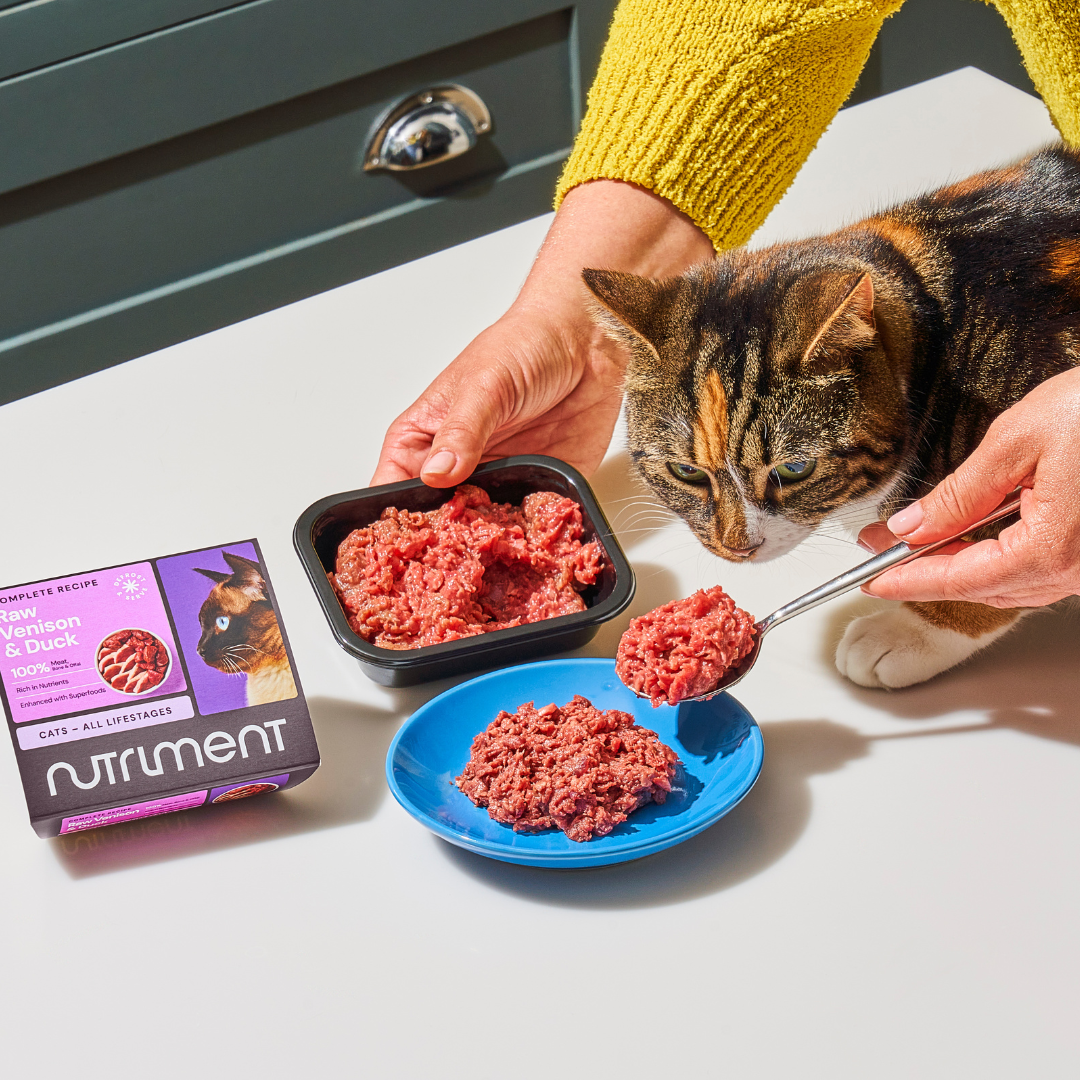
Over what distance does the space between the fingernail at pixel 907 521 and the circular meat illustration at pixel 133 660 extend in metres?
0.66

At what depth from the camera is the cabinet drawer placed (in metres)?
2.50

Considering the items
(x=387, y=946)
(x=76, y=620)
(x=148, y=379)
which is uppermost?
(x=148, y=379)

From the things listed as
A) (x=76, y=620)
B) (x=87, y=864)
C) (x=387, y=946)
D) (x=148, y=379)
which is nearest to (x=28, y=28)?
(x=148, y=379)

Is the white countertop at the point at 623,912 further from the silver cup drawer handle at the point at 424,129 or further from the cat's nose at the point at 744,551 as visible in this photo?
the silver cup drawer handle at the point at 424,129

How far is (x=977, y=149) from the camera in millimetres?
1838

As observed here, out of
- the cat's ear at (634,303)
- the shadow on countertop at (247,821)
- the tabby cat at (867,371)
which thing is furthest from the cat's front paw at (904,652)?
the shadow on countertop at (247,821)

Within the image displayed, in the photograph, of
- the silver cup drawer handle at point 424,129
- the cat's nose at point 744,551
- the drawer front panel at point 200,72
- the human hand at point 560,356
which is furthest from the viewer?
the silver cup drawer handle at point 424,129

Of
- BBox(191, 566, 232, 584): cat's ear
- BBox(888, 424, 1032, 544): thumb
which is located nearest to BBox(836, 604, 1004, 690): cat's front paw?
BBox(888, 424, 1032, 544): thumb

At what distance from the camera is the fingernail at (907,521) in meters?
1.03

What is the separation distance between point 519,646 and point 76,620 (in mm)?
393

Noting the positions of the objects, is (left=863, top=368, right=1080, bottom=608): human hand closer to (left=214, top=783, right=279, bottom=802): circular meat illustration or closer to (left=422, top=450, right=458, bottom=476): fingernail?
(left=422, top=450, right=458, bottom=476): fingernail

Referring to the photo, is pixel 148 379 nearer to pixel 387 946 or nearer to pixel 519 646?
pixel 519 646

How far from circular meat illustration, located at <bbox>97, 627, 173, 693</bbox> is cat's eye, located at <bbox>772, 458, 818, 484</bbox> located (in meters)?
0.59

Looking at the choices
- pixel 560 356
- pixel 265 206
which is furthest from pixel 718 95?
pixel 265 206
